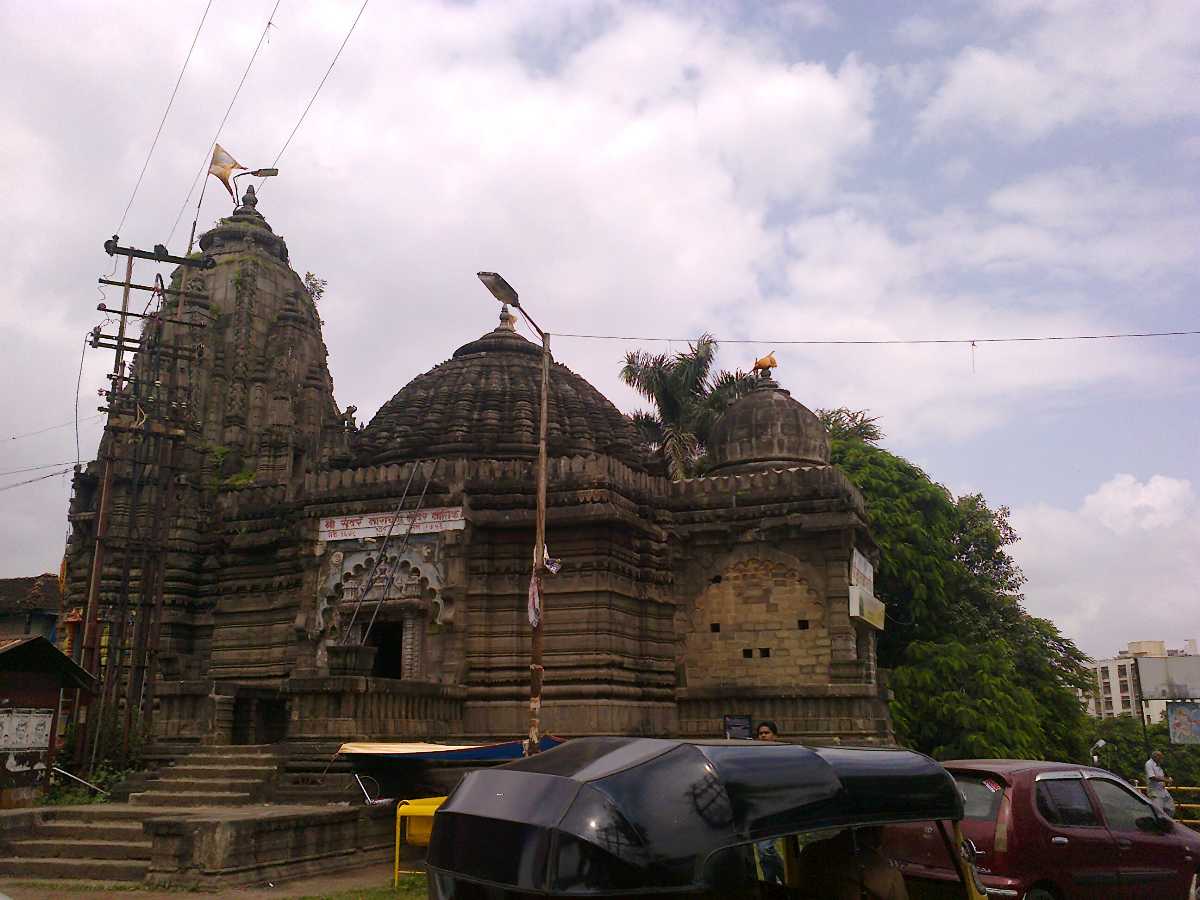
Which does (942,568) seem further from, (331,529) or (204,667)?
(204,667)

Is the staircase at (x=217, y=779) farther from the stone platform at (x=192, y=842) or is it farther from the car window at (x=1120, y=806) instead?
the car window at (x=1120, y=806)

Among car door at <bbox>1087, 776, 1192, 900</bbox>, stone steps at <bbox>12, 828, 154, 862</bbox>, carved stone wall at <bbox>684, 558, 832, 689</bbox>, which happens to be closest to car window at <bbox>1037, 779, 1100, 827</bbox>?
car door at <bbox>1087, 776, 1192, 900</bbox>

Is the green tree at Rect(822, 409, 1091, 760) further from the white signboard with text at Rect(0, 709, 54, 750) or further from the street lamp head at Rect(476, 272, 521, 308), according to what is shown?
the white signboard with text at Rect(0, 709, 54, 750)

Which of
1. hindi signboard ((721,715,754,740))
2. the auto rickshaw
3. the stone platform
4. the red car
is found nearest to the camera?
the auto rickshaw

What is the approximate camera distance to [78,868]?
1358 cm

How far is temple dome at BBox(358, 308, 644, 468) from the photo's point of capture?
2508cm

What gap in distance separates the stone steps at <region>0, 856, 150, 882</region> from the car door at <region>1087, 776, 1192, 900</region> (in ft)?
36.5

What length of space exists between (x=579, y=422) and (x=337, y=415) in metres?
14.7

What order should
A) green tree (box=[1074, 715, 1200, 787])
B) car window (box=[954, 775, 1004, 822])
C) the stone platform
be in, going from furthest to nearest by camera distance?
green tree (box=[1074, 715, 1200, 787]), the stone platform, car window (box=[954, 775, 1004, 822])

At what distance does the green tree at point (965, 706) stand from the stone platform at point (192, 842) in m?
17.4

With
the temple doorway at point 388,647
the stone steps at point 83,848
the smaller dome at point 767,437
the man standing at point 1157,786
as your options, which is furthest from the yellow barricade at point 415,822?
the smaller dome at point 767,437

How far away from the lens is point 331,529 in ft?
74.8

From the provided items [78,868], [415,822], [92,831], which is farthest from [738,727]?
[78,868]

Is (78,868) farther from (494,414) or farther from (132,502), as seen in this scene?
(494,414)
